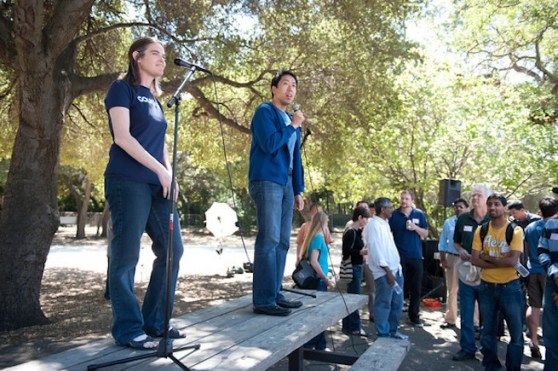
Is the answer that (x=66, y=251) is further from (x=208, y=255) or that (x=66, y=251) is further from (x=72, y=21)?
(x=72, y=21)

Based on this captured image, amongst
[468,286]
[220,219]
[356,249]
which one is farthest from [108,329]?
[220,219]

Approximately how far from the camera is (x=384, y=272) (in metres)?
6.45

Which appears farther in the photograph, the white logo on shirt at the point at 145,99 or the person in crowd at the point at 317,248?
the person in crowd at the point at 317,248

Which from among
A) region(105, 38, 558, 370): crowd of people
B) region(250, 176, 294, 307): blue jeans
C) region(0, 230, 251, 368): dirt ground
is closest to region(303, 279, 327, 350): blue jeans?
region(105, 38, 558, 370): crowd of people

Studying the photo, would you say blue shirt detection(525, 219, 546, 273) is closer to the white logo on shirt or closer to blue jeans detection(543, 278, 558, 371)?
blue jeans detection(543, 278, 558, 371)

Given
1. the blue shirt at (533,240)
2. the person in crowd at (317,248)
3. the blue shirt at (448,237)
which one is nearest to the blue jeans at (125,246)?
the person in crowd at (317,248)

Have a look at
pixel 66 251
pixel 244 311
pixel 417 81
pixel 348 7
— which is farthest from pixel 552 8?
pixel 66 251

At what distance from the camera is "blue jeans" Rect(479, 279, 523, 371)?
17.6 ft

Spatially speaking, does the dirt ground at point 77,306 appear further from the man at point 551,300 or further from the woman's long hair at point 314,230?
the man at point 551,300

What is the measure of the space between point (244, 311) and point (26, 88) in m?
6.45

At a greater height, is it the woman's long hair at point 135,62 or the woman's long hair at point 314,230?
the woman's long hair at point 135,62

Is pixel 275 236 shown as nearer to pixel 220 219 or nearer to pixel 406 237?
pixel 406 237

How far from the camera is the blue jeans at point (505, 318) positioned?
5.36 m

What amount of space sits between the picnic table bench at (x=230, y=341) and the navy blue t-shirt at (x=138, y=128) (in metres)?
1.03
